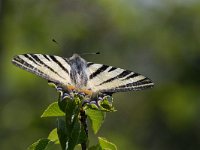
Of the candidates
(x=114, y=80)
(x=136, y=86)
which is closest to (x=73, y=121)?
(x=136, y=86)

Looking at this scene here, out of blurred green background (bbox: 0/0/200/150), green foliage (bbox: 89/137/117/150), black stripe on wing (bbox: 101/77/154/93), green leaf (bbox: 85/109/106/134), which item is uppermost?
blurred green background (bbox: 0/0/200/150)

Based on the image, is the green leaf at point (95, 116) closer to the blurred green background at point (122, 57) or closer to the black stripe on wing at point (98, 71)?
the black stripe on wing at point (98, 71)

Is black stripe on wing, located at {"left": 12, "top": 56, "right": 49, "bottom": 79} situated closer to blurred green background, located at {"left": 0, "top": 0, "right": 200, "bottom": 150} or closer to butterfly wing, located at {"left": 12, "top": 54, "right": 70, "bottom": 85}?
butterfly wing, located at {"left": 12, "top": 54, "right": 70, "bottom": 85}

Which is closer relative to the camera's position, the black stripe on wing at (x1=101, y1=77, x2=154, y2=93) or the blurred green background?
the black stripe on wing at (x1=101, y1=77, x2=154, y2=93)

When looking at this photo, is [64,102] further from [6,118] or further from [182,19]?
[182,19]

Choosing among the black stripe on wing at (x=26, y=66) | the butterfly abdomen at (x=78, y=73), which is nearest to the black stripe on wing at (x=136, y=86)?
the butterfly abdomen at (x=78, y=73)

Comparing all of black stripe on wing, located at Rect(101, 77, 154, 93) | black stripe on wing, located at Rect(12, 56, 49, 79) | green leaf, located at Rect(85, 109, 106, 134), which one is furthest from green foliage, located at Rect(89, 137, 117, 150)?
black stripe on wing, located at Rect(12, 56, 49, 79)

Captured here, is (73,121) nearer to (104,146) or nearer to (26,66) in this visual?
(104,146)
